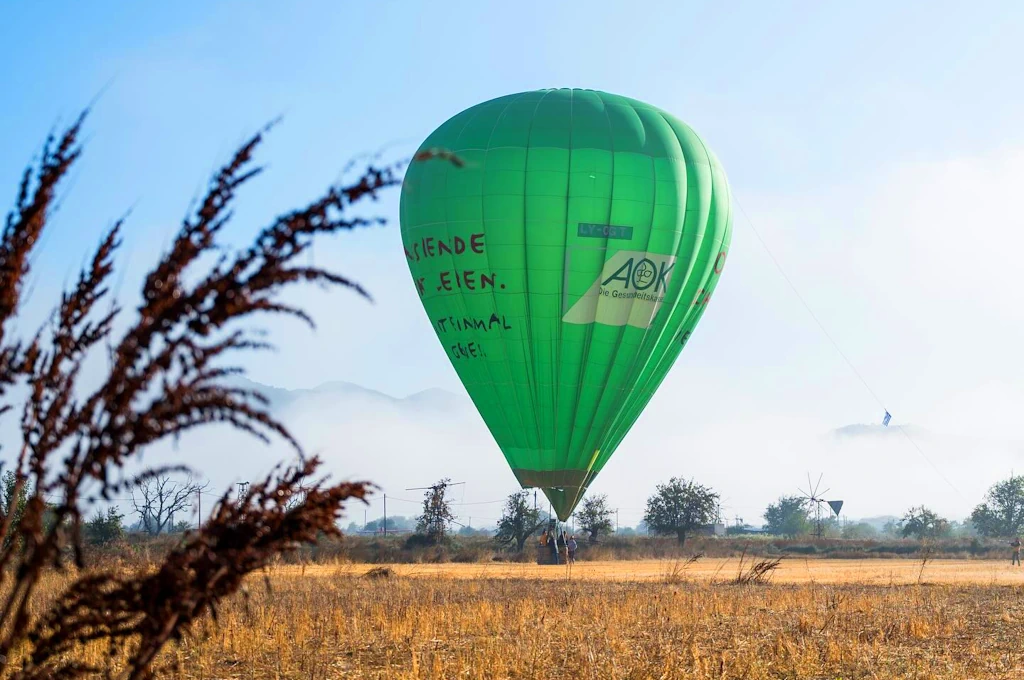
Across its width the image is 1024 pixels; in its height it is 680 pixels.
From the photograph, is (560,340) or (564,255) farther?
(560,340)

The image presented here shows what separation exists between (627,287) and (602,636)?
26.6 metres

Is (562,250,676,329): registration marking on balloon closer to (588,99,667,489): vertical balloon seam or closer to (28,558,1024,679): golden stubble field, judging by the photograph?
(588,99,667,489): vertical balloon seam

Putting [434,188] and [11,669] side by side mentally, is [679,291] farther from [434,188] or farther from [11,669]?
[11,669]

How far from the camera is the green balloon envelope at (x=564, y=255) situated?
1689 inches

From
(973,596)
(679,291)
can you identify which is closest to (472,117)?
(679,291)

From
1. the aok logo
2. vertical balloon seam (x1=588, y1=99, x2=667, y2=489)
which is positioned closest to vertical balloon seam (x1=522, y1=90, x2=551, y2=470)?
vertical balloon seam (x1=588, y1=99, x2=667, y2=489)

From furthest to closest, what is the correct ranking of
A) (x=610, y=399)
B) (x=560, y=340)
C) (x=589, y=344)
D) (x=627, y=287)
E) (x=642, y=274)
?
1. (x=610, y=399)
2. (x=589, y=344)
3. (x=560, y=340)
4. (x=627, y=287)
5. (x=642, y=274)

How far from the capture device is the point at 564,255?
43031 millimetres

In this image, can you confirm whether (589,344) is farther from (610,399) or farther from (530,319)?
(610,399)

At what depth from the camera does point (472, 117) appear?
151 ft

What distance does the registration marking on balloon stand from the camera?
43.2 meters

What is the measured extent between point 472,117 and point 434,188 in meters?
3.98

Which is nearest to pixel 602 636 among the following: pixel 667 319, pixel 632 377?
pixel 667 319

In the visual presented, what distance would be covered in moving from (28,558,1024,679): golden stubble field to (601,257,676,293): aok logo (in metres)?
17.6
